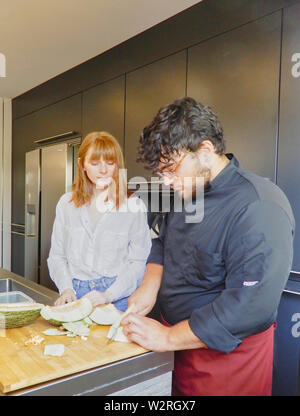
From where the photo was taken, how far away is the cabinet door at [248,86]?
5.53 ft

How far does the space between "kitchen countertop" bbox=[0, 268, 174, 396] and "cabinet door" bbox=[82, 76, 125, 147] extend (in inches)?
79.5

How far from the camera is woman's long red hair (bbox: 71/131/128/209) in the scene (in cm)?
147

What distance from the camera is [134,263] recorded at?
143 cm

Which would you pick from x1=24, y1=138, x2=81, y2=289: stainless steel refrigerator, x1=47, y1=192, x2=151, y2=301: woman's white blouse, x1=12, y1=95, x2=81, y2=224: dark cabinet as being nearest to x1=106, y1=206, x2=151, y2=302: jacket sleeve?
x1=47, y1=192, x2=151, y2=301: woman's white blouse

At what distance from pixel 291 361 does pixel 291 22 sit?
156 centimetres

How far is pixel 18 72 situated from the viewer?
333cm

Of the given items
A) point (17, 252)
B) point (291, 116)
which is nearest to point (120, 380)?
point (291, 116)

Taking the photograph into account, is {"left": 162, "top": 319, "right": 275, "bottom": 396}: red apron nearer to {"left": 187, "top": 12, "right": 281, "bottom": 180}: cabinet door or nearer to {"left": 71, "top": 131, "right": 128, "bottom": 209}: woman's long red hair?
{"left": 71, "top": 131, "right": 128, "bottom": 209}: woman's long red hair

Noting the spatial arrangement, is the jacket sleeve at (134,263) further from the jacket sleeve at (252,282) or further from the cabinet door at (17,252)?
the cabinet door at (17,252)

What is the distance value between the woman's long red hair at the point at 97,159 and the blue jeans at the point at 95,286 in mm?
311

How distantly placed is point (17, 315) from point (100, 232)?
62 centimetres

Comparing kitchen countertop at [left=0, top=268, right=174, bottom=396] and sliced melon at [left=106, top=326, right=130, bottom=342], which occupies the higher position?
sliced melon at [left=106, top=326, right=130, bottom=342]

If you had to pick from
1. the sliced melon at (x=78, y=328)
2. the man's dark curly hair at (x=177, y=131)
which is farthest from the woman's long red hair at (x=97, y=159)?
the sliced melon at (x=78, y=328)
